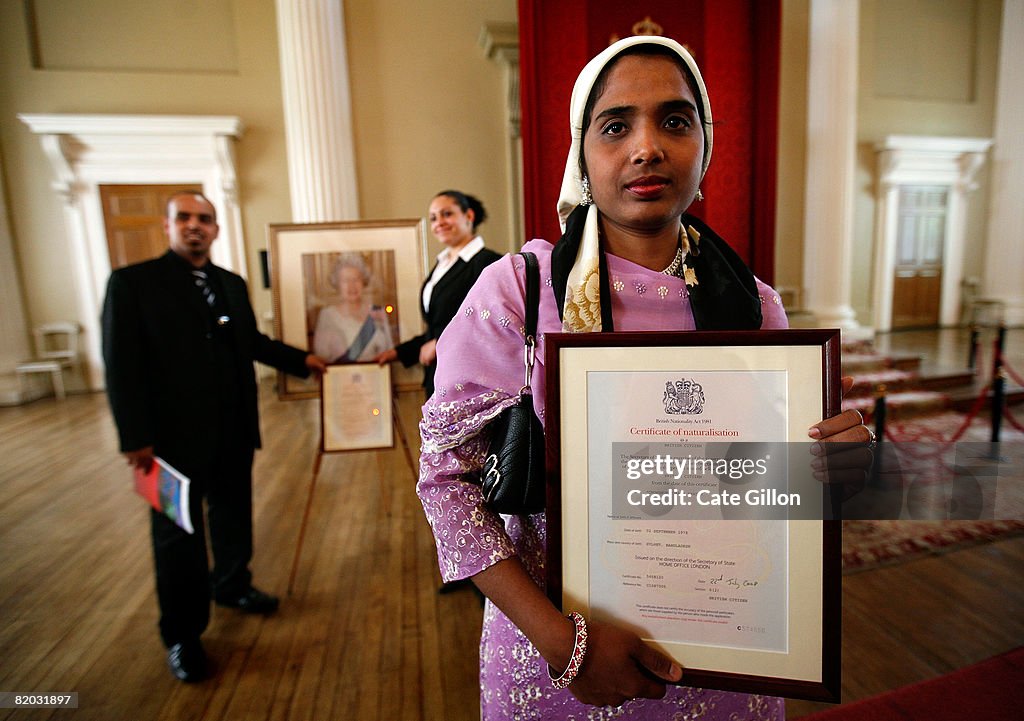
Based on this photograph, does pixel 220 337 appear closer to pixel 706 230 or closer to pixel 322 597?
pixel 322 597

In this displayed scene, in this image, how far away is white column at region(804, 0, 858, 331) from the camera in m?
6.67

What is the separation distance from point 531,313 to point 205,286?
6.22ft

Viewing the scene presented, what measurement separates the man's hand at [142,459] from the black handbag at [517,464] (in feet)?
5.73

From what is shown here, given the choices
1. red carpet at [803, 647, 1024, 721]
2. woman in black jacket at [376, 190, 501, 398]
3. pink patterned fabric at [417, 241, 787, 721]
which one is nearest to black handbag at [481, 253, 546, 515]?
pink patterned fabric at [417, 241, 787, 721]

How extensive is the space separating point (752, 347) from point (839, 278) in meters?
7.73

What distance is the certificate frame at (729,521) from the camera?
24.1 inches

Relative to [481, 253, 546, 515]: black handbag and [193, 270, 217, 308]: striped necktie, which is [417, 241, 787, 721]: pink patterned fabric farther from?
[193, 270, 217, 308]: striped necktie

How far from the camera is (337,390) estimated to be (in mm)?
2559

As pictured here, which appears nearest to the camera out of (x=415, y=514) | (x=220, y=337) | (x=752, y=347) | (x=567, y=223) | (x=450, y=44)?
(x=752, y=347)

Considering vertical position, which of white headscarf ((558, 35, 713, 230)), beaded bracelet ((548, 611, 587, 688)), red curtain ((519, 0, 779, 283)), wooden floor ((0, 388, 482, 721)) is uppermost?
red curtain ((519, 0, 779, 283))

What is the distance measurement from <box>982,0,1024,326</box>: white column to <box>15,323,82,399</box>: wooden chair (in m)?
12.7

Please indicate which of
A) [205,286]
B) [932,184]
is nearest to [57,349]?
[205,286]

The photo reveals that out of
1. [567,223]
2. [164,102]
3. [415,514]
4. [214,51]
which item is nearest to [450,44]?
[214,51]

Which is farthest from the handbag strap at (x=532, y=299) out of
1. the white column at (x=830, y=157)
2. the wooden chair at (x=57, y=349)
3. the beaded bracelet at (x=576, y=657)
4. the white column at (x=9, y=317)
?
the white column at (x=9, y=317)
